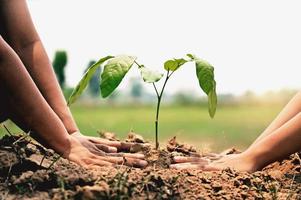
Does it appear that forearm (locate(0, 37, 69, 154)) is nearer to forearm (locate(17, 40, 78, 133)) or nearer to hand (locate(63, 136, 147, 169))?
hand (locate(63, 136, 147, 169))

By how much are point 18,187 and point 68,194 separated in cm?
24

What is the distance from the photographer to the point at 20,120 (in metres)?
2.50

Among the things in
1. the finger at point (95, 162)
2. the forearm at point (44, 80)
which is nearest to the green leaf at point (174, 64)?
the finger at point (95, 162)

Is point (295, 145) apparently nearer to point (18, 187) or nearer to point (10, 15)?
point (18, 187)

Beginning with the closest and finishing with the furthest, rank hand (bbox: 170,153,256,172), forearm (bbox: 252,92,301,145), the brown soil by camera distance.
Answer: the brown soil
hand (bbox: 170,153,256,172)
forearm (bbox: 252,92,301,145)

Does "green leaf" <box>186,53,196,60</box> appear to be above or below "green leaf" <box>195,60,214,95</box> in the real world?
above

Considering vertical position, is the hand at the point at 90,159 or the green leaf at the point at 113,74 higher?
the green leaf at the point at 113,74

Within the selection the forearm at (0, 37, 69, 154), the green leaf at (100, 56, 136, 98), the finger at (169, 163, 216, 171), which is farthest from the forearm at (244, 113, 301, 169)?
the forearm at (0, 37, 69, 154)

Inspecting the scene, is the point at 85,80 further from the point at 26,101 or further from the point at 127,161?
the point at 127,161

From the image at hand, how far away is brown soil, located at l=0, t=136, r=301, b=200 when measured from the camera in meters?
2.03

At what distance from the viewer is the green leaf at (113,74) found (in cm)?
235

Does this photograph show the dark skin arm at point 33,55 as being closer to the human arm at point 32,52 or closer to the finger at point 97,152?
the human arm at point 32,52

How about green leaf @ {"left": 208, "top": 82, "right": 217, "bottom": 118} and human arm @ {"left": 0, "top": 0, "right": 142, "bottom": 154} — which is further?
human arm @ {"left": 0, "top": 0, "right": 142, "bottom": 154}

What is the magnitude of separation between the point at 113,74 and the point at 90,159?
42 cm
